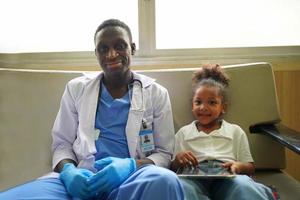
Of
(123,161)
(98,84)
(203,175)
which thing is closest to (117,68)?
(98,84)

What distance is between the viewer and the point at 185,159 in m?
1.57

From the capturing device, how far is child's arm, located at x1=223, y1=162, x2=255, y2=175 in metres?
1.54

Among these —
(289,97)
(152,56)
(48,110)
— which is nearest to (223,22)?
(152,56)

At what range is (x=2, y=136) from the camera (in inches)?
71.1

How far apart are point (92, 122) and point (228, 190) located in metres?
0.65

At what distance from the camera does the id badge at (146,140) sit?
163 centimetres

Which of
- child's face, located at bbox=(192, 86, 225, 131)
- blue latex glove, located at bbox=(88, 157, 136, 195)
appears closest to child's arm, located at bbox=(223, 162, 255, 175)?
child's face, located at bbox=(192, 86, 225, 131)

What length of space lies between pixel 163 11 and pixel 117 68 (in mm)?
954

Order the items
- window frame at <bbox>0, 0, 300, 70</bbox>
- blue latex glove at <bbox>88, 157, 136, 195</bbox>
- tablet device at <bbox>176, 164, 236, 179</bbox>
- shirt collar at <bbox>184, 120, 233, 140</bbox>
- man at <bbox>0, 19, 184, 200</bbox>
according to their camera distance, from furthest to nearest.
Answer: window frame at <bbox>0, 0, 300, 70</bbox> → shirt collar at <bbox>184, 120, 233, 140</bbox> → man at <bbox>0, 19, 184, 200</bbox> → tablet device at <bbox>176, 164, 236, 179</bbox> → blue latex glove at <bbox>88, 157, 136, 195</bbox>

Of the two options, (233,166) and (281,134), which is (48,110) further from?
(281,134)

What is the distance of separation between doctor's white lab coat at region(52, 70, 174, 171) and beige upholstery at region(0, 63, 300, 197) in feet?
0.59

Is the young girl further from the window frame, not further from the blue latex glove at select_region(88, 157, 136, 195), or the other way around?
the window frame

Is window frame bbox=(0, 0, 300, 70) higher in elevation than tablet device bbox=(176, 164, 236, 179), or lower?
higher

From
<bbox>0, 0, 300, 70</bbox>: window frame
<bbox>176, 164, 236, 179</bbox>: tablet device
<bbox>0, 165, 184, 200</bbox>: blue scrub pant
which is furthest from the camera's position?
<bbox>0, 0, 300, 70</bbox>: window frame
